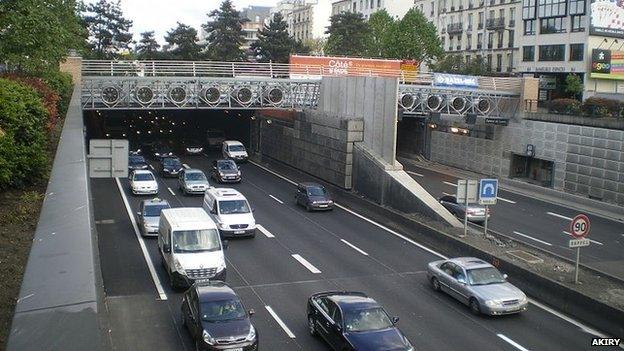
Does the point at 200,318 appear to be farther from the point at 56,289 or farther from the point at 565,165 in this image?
the point at 565,165

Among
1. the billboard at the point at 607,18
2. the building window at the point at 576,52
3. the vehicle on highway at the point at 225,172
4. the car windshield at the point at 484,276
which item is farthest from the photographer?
the building window at the point at 576,52

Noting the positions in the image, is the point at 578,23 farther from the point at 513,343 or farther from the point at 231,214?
the point at 513,343

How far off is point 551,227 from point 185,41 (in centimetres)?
6885

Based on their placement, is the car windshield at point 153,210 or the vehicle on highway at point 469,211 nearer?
the car windshield at point 153,210

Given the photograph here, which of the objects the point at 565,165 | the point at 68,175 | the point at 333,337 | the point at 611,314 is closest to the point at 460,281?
the point at 611,314

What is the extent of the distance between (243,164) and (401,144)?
16.9 m

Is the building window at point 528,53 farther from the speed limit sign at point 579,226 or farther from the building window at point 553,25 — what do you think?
the speed limit sign at point 579,226

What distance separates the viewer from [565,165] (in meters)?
42.5

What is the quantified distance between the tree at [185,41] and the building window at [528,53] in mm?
46398

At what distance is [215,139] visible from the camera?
208ft

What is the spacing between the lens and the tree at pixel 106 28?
3553 inches

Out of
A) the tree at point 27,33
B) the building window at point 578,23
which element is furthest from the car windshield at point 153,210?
the building window at point 578,23

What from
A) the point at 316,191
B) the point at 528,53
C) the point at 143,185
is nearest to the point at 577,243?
the point at 316,191

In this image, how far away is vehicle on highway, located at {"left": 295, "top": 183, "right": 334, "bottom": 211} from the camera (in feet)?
114
